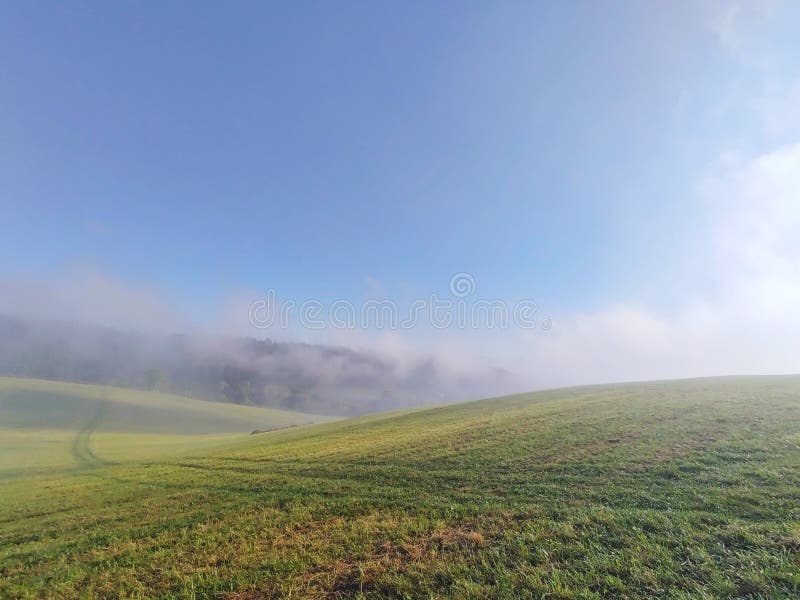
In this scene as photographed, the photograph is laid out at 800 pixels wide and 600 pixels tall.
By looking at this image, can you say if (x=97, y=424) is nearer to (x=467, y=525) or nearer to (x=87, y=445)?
(x=87, y=445)

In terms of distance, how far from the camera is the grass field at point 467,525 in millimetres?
9125

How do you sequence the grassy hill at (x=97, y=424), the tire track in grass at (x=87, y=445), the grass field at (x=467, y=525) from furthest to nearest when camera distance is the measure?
the grassy hill at (x=97, y=424) < the tire track in grass at (x=87, y=445) < the grass field at (x=467, y=525)

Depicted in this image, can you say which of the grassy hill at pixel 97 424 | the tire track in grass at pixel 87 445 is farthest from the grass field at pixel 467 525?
the grassy hill at pixel 97 424

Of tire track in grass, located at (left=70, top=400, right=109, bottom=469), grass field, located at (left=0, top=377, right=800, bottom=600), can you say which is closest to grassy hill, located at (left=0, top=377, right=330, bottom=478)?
tire track in grass, located at (left=70, top=400, right=109, bottom=469)

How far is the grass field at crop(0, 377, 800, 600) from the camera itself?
9.12 m

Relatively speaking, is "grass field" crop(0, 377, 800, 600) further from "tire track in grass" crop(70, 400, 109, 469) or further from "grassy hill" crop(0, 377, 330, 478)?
"grassy hill" crop(0, 377, 330, 478)

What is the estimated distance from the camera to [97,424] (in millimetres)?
110812

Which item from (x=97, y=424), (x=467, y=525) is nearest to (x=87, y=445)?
(x=97, y=424)

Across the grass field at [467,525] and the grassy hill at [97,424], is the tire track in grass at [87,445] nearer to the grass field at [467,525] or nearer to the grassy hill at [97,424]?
the grassy hill at [97,424]

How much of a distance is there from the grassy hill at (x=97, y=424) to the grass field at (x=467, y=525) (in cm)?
4599

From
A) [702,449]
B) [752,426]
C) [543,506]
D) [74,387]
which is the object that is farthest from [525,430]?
[74,387]

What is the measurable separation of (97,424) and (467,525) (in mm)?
140578

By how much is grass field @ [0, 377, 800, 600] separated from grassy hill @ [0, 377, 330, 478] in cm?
4599

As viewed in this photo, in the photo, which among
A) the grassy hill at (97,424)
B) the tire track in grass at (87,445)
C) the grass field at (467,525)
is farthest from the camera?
the grassy hill at (97,424)
